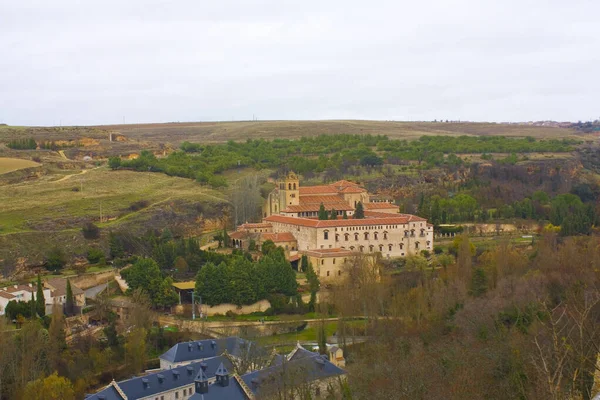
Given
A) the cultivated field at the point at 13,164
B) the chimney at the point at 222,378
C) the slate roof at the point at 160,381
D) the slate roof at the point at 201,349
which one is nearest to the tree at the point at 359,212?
the slate roof at the point at 201,349

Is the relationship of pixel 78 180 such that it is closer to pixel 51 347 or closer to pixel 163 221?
pixel 163 221

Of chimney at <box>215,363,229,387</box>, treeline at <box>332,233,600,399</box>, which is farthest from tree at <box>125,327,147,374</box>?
treeline at <box>332,233,600,399</box>

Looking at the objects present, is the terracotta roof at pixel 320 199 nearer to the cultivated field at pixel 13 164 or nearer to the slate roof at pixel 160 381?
the cultivated field at pixel 13 164

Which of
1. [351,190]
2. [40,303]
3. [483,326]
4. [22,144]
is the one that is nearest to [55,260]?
[40,303]

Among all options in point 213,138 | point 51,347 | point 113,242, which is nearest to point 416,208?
point 113,242

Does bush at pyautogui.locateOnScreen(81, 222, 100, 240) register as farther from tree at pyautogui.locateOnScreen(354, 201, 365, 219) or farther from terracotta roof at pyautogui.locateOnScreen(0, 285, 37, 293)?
tree at pyautogui.locateOnScreen(354, 201, 365, 219)
